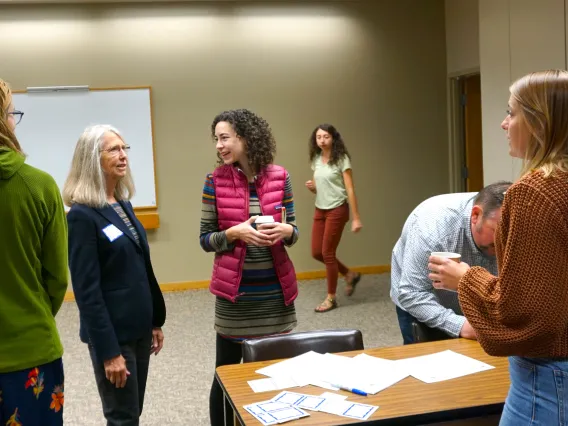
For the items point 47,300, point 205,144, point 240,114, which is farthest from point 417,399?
point 205,144

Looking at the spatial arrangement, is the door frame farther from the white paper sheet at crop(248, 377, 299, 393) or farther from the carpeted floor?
the white paper sheet at crop(248, 377, 299, 393)

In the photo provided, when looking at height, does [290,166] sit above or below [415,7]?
below

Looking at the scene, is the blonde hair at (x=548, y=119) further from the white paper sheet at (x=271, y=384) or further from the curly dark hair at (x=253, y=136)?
the curly dark hair at (x=253, y=136)

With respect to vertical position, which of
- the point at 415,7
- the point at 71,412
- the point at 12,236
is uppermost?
the point at 415,7

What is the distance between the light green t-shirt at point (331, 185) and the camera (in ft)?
20.1

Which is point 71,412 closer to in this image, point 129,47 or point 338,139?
point 338,139

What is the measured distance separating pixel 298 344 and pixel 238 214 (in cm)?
70

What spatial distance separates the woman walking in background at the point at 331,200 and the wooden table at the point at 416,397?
3807 mm

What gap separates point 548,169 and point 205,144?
5.76m

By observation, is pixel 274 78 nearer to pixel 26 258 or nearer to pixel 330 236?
pixel 330 236

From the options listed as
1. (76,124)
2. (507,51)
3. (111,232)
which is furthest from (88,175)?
(76,124)

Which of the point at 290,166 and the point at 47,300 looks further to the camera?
the point at 290,166

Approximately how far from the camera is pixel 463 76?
735cm

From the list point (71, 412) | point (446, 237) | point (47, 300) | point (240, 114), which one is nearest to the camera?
point (47, 300)
